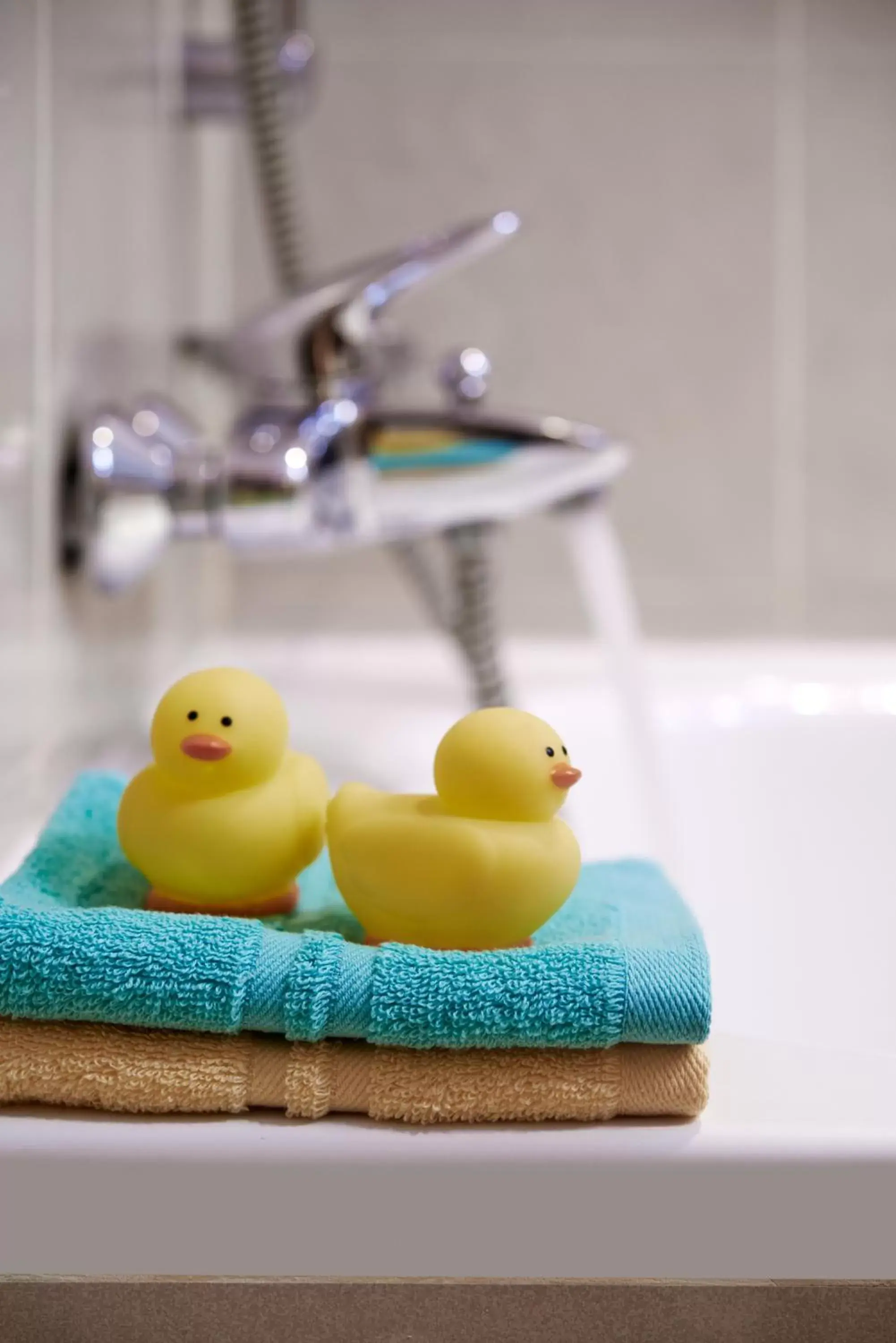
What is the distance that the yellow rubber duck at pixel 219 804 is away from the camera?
1.30 ft

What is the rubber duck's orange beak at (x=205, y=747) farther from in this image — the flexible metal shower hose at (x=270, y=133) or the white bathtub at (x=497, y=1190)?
the flexible metal shower hose at (x=270, y=133)

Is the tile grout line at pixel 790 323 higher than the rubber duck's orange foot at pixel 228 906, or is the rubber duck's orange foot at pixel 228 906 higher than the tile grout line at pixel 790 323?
the tile grout line at pixel 790 323

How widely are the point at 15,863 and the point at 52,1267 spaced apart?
22cm

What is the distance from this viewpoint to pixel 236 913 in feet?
1.39

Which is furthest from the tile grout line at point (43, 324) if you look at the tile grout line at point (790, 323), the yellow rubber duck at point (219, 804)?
the tile grout line at point (790, 323)

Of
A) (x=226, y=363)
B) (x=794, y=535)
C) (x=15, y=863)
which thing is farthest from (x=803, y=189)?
(x=15, y=863)

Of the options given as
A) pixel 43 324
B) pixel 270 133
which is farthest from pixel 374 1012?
pixel 270 133

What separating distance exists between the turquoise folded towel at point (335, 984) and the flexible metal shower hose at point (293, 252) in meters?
0.43

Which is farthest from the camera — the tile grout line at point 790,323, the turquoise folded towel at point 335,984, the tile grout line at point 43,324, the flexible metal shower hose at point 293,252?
the tile grout line at point 790,323

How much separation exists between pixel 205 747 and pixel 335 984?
83 mm

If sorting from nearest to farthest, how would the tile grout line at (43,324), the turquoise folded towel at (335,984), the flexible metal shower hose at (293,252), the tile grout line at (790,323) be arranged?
the turquoise folded towel at (335,984) → the tile grout line at (43,324) → the flexible metal shower hose at (293,252) → the tile grout line at (790,323)

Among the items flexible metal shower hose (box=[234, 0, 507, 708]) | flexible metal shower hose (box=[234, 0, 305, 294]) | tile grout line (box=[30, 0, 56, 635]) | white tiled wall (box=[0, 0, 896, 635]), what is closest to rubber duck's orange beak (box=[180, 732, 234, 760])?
tile grout line (box=[30, 0, 56, 635])

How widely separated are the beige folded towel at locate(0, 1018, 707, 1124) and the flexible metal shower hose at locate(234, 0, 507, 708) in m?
0.44

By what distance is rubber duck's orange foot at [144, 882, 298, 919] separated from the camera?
0.42 meters
